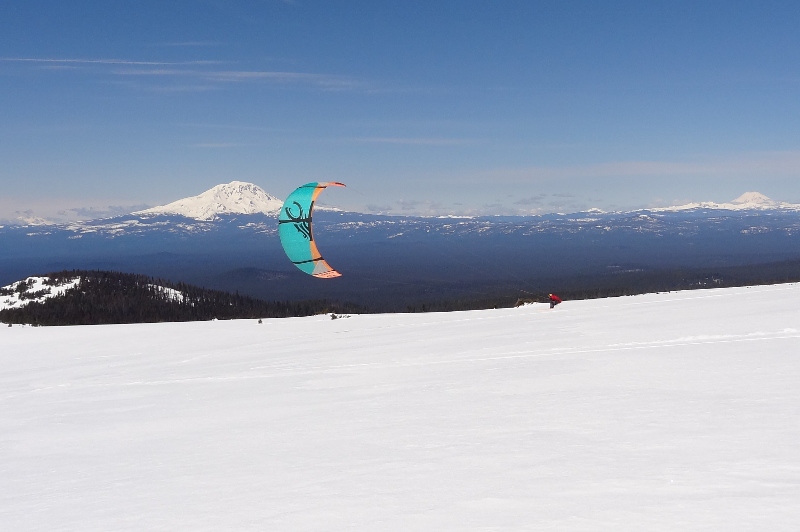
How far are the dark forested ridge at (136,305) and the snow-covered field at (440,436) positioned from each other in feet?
212

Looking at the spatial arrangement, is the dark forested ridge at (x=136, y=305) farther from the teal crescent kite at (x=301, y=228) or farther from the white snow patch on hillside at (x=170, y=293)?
the teal crescent kite at (x=301, y=228)

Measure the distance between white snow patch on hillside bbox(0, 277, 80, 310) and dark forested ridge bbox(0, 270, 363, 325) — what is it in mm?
1345

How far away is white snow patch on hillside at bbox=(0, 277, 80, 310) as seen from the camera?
94.9 m

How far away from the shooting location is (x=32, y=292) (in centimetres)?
9994

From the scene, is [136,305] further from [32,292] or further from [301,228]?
[301,228]

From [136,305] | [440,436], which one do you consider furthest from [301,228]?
[136,305]

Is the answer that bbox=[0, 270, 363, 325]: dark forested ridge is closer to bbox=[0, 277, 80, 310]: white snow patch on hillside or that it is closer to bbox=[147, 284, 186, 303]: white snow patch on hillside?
bbox=[147, 284, 186, 303]: white snow patch on hillside

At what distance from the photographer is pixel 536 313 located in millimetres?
21156

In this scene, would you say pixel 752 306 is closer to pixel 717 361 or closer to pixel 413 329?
pixel 717 361

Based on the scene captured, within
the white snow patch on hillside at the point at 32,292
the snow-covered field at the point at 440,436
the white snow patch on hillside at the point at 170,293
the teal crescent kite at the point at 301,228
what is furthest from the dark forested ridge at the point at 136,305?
the snow-covered field at the point at 440,436

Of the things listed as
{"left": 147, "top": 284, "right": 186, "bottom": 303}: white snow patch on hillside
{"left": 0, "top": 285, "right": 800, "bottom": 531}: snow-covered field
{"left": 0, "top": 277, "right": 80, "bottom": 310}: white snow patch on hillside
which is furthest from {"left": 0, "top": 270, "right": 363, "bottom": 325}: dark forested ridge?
{"left": 0, "top": 285, "right": 800, "bottom": 531}: snow-covered field

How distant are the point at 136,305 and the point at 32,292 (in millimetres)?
19720

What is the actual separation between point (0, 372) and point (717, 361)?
18.0 metres

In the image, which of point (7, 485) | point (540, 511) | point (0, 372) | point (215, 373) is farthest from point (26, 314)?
point (540, 511)
